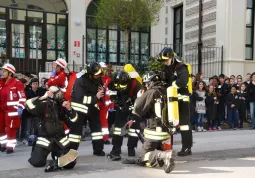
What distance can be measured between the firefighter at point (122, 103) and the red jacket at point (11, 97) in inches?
89.6

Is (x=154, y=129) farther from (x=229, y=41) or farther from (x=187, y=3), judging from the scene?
(x=187, y=3)

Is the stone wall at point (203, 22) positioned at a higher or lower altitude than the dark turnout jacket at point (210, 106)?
higher

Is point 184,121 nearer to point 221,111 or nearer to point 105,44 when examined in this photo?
point 221,111

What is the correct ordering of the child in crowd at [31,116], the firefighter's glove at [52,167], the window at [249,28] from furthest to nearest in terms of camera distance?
the window at [249,28], the child in crowd at [31,116], the firefighter's glove at [52,167]

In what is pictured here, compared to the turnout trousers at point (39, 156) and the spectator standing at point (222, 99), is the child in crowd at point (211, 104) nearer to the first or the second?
the spectator standing at point (222, 99)

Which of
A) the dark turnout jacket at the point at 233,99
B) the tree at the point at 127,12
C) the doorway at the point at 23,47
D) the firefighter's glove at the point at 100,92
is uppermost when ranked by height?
the tree at the point at 127,12

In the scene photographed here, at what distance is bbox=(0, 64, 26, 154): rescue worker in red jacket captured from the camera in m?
8.49

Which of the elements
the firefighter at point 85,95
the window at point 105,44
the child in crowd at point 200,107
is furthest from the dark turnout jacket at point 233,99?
the window at point 105,44

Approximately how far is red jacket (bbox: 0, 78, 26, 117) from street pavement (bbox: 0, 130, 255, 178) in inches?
38.9

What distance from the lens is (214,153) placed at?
8156mm

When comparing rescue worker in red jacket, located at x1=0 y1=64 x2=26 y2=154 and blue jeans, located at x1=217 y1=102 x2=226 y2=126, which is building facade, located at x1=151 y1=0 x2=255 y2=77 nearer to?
blue jeans, located at x1=217 y1=102 x2=226 y2=126

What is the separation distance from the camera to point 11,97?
8602 millimetres

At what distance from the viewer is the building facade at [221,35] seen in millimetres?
17469

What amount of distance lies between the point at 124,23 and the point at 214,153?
972 cm
